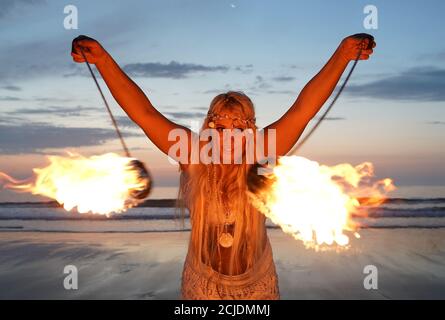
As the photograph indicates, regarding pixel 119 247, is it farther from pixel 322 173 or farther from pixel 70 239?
pixel 322 173

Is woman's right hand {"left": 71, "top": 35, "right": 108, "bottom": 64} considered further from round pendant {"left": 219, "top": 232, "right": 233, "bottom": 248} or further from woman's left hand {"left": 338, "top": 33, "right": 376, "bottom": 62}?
woman's left hand {"left": 338, "top": 33, "right": 376, "bottom": 62}

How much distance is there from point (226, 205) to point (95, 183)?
2.69 feet

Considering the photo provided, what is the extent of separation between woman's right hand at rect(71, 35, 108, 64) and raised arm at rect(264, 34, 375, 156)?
0.86 m

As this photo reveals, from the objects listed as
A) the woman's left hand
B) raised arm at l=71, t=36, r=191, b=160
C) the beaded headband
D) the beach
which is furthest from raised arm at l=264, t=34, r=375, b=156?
the beach

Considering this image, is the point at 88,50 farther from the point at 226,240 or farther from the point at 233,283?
the point at 233,283

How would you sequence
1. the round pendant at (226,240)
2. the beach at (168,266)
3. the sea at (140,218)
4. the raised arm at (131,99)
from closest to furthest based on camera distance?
the raised arm at (131,99)
the round pendant at (226,240)
the beach at (168,266)
the sea at (140,218)

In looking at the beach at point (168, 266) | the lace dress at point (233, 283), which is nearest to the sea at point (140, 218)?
the beach at point (168, 266)

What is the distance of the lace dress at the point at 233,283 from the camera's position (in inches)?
106

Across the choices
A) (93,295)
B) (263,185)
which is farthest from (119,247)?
(263,185)

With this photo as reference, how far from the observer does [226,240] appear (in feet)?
8.75

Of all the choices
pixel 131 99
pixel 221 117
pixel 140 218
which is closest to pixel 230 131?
pixel 221 117

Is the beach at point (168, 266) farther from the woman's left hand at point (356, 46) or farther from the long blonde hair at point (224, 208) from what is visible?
the woman's left hand at point (356, 46)

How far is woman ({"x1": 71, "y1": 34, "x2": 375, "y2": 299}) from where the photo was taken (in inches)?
103

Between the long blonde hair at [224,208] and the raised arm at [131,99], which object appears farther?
the long blonde hair at [224,208]
